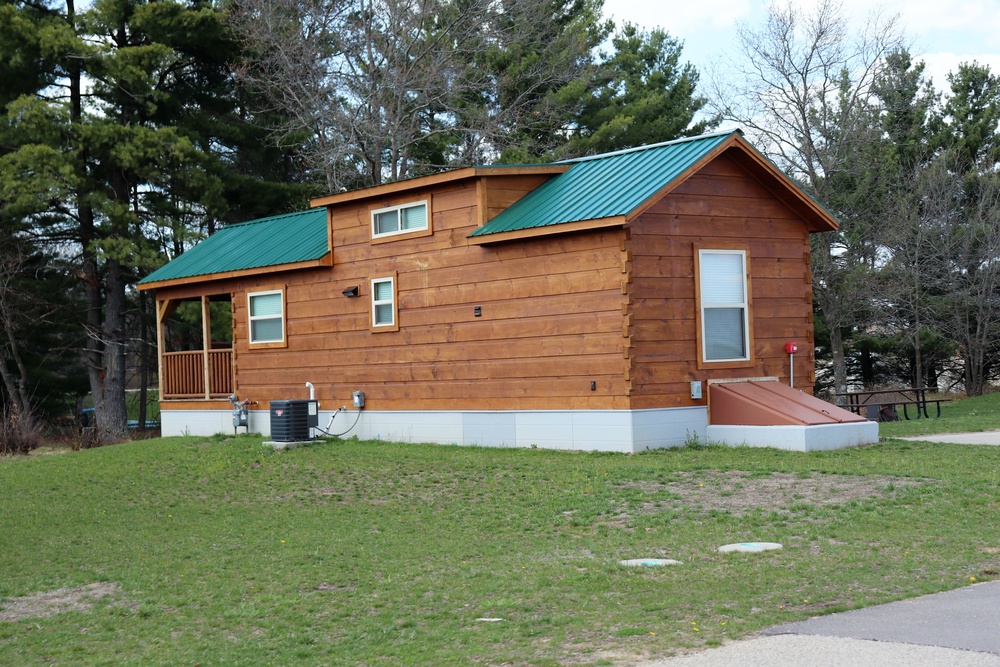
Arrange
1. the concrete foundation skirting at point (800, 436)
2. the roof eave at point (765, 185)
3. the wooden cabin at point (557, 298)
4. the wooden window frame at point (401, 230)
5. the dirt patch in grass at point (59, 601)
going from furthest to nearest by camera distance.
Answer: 1. the wooden window frame at point (401, 230)
2. the wooden cabin at point (557, 298)
3. the roof eave at point (765, 185)
4. the concrete foundation skirting at point (800, 436)
5. the dirt patch in grass at point (59, 601)

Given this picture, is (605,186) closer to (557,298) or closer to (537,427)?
(557,298)

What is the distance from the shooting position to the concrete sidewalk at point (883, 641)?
5.99 m

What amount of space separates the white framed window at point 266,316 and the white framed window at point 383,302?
250cm

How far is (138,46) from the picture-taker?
1129 inches

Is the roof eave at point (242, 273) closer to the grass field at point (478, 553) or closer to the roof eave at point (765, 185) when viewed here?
the grass field at point (478, 553)

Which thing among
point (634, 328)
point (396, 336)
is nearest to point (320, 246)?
point (396, 336)

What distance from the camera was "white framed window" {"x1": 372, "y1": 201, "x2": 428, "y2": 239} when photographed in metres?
18.7

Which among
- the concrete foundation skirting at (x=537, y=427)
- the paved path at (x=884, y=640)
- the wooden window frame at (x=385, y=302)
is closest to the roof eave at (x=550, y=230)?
the wooden window frame at (x=385, y=302)

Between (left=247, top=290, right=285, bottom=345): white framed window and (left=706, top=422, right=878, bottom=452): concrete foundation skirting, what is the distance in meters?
8.77

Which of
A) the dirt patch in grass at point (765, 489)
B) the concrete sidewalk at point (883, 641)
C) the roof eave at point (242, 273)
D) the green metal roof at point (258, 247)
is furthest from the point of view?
the green metal roof at point (258, 247)

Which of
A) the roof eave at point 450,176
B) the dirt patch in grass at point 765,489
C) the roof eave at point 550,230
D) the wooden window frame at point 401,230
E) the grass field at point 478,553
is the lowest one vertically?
the grass field at point 478,553

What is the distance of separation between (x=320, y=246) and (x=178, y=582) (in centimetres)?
1212

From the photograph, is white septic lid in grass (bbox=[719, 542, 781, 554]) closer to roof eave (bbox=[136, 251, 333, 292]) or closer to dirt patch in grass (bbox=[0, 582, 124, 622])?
dirt patch in grass (bbox=[0, 582, 124, 622])

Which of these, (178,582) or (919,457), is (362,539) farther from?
(919,457)
